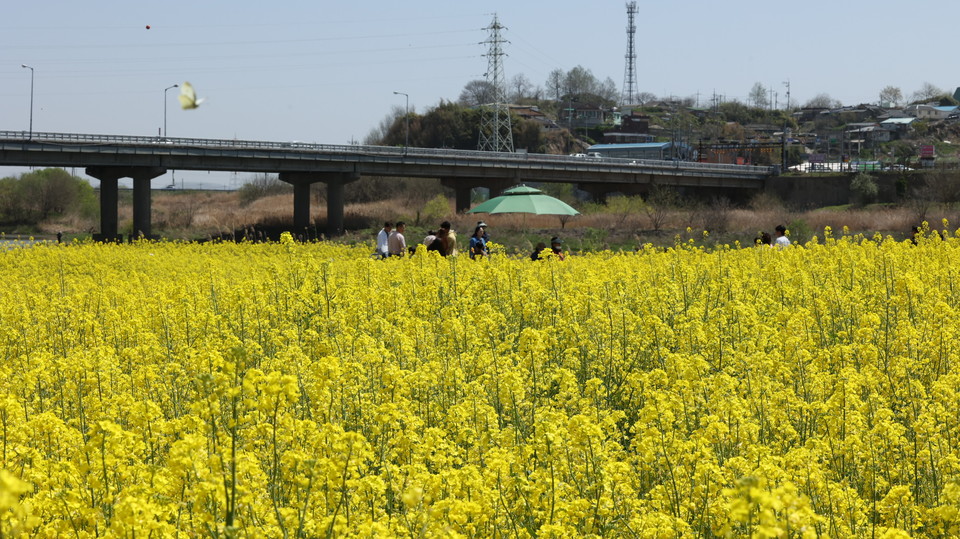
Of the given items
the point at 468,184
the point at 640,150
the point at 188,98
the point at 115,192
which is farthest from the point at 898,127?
the point at 188,98

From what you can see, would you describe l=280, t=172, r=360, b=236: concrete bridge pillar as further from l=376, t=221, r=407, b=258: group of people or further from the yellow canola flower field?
the yellow canola flower field

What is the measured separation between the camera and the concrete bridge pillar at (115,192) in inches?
2060

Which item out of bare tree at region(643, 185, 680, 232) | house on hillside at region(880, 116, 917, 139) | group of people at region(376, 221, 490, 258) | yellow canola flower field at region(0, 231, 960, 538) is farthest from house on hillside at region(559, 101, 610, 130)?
yellow canola flower field at region(0, 231, 960, 538)

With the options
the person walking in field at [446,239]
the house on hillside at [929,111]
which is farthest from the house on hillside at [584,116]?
the person walking in field at [446,239]

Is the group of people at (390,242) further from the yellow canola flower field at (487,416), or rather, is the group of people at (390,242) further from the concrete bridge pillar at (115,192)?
the concrete bridge pillar at (115,192)

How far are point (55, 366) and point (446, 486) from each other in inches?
149

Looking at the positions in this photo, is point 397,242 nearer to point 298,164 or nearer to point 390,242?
point 390,242

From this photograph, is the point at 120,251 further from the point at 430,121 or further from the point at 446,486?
the point at 430,121

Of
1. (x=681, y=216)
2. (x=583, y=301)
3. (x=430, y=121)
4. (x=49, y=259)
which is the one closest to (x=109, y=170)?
(x=681, y=216)

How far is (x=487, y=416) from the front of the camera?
5.72m

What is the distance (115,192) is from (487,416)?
167 ft

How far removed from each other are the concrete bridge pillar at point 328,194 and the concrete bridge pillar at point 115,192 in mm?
7486

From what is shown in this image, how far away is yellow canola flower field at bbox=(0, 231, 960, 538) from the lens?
13.9 feet

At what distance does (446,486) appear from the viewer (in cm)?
464
